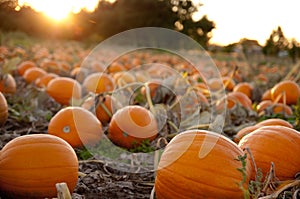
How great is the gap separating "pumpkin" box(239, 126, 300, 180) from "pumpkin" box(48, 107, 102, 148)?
4.50 ft

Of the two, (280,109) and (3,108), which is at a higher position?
(3,108)

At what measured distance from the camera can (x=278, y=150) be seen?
83.4 inches

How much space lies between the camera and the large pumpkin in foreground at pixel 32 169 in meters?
1.87

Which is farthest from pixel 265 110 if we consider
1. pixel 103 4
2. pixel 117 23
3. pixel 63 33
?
pixel 117 23

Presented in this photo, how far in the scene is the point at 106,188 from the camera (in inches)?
93.2

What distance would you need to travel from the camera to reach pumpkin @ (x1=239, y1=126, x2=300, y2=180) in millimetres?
2049

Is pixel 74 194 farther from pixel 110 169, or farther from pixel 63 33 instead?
pixel 63 33

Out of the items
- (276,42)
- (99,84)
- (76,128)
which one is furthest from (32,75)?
(276,42)

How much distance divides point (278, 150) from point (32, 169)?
4.07 feet

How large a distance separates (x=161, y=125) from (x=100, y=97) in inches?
27.1

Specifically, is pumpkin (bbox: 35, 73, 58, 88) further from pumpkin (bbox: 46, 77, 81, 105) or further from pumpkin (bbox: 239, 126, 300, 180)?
pumpkin (bbox: 239, 126, 300, 180)

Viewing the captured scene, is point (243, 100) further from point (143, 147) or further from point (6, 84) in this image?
point (6, 84)

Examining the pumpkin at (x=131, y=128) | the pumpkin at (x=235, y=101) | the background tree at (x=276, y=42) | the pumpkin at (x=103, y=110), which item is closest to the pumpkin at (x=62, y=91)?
the pumpkin at (x=103, y=110)

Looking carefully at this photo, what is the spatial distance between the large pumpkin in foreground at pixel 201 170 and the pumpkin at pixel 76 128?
1.32m
